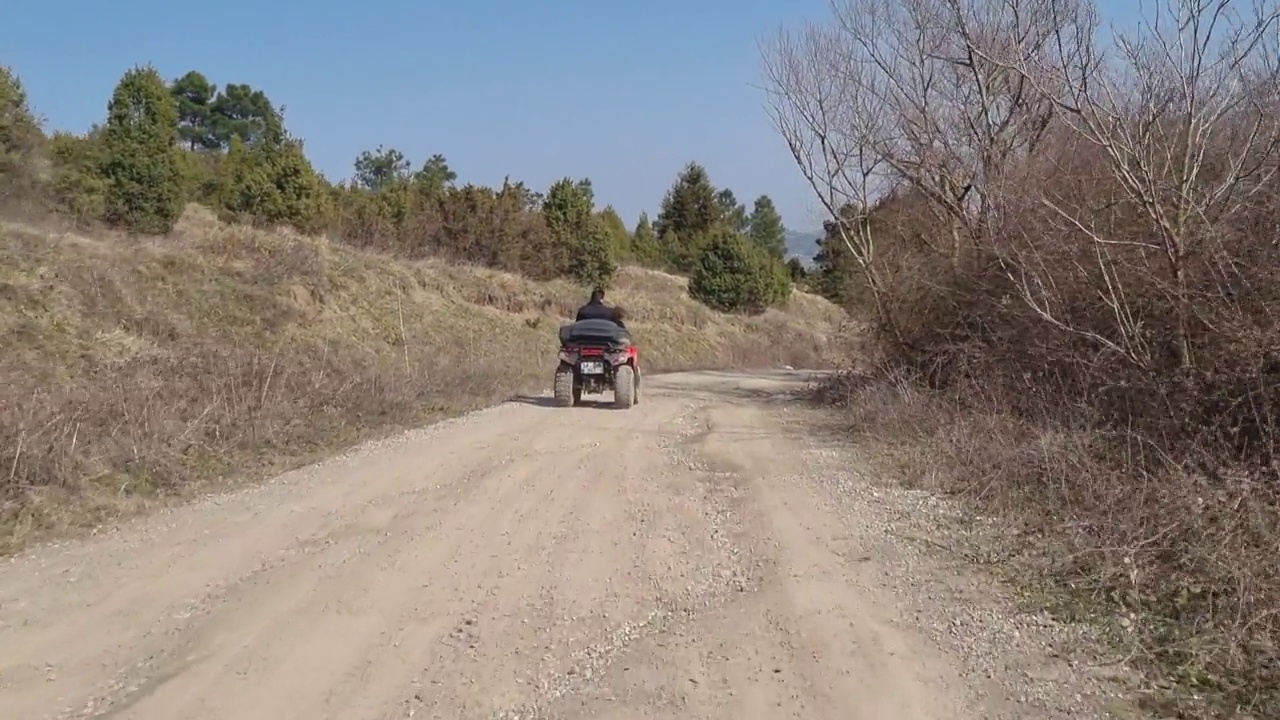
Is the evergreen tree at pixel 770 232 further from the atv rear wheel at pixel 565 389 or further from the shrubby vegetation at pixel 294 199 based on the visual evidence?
the atv rear wheel at pixel 565 389

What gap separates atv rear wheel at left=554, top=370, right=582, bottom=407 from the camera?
1549 cm

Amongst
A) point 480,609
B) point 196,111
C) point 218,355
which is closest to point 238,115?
point 196,111

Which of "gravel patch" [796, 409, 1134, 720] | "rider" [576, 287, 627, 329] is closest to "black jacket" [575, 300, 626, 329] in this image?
"rider" [576, 287, 627, 329]

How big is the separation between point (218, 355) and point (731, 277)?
3190 cm

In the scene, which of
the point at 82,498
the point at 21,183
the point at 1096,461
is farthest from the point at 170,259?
the point at 1096,461

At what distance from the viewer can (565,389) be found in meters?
15.5

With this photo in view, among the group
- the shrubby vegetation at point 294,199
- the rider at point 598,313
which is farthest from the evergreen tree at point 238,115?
the rider at point 598,313

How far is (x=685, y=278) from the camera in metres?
49.9

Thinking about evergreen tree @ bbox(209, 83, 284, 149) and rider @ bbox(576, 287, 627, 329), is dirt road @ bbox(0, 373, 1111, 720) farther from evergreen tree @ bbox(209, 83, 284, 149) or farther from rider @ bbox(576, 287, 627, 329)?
evergreen tree @ bbox(209, 83, 284, 149)

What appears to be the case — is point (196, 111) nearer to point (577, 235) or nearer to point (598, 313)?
point (577, 235)

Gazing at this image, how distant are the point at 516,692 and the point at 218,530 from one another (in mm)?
3925

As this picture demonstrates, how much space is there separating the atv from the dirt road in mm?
5428

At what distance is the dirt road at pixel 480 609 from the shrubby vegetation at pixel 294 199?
16536 mm

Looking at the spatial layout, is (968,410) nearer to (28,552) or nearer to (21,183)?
(28,552)
